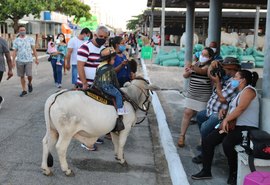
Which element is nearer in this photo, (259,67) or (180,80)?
(180,80)

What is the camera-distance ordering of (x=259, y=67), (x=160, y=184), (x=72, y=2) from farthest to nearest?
1. (x=72, y=2)
2. (x=259, y=67)
3. (x=160, y=184)

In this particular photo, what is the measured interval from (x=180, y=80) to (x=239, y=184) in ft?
34.4

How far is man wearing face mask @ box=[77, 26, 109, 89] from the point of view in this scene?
20.2ft

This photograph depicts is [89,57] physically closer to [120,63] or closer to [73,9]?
[120,63]

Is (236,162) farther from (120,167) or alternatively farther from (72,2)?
(72,2)

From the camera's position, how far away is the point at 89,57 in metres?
6.20

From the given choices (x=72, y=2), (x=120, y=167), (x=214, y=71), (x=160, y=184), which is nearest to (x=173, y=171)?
(x=160, y=184)

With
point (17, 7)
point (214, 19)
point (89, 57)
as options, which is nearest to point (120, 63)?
point (89, 57)

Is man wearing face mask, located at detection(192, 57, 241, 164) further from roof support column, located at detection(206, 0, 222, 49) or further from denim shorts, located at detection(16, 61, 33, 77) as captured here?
denim shorts, located at detection(16, 61, 33, 77)

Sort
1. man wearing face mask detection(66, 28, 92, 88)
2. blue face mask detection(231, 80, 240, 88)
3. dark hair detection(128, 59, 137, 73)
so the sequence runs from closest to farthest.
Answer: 1. blue face mask detection(231, 80, 240, 88)
2. dark hair detection(128, 59, 137, 73)
3. man wearing face mask detection(66, 28, 92, 88)

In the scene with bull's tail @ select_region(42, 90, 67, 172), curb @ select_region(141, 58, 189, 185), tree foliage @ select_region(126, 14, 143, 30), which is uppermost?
tree foliage @ select_region(126, 14, 143, 30)

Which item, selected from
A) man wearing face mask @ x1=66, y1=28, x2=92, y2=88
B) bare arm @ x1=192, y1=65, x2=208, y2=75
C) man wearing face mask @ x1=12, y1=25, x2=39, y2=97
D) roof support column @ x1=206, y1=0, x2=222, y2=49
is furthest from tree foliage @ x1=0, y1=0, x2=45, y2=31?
bare arm @ x1=192, y1=65, x2=208, y2=75

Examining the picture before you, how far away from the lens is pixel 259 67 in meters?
19.7

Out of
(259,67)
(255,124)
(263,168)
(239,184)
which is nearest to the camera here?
(263,168)
